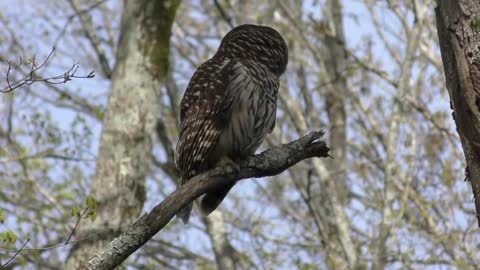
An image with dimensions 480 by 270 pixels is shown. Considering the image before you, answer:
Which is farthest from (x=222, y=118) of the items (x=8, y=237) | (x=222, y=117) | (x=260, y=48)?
(x=8, y=237)

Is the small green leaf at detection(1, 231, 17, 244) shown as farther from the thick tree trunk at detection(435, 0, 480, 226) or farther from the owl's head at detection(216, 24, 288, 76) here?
the thick tree trunk at detection(435, 0, 480, 226)

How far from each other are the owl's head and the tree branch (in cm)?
90

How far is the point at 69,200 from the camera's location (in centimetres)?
1272

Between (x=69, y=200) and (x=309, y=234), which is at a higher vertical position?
(x=69, y=200)

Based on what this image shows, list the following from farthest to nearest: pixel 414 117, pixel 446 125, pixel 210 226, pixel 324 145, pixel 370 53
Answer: pixel 370 53 → pixel 414 117 → pixel 446 125 → pixel 210 226 → pixel 324 145

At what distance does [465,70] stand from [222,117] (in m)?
1.97

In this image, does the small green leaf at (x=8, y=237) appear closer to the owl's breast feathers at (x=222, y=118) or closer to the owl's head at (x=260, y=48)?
the owl's breast feathers at (x=222, y=118)

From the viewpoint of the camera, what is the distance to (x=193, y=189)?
13.6ft

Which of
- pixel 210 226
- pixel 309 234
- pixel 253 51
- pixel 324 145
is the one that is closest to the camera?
pixel 324 145

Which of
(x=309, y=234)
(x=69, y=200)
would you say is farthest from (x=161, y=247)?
(x=309, y=234)

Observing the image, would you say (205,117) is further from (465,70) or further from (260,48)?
(465,70)

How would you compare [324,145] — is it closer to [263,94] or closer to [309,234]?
[263,94]

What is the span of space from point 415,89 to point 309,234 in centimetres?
304

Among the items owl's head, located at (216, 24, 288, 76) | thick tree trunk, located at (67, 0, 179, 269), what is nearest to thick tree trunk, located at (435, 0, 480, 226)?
owl's head, located at (216, 24, 288, 76)
